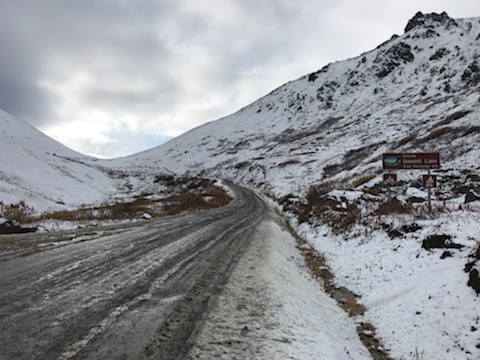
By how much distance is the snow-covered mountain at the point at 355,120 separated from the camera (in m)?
47.3

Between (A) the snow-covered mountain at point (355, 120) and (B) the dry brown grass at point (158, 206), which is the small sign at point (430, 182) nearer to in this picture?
(A) the snow-covered mountain at point (355, 120)

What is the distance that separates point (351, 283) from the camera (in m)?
9.54

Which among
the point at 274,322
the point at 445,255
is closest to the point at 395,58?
the point at 445,255

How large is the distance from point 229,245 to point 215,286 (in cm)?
484

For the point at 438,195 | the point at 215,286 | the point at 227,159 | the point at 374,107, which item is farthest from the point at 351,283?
the point at 374,107

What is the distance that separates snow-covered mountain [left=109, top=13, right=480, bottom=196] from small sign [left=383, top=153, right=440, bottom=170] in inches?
527

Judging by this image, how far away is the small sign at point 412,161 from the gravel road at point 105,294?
878 centimetres

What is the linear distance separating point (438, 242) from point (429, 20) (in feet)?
550

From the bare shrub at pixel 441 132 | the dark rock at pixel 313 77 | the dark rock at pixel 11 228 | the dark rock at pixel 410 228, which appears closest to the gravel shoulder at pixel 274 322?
the dark rock at pixel 410 228

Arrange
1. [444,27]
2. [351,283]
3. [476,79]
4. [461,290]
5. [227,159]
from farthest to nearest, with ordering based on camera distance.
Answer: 1. [444,27]
2. [227,159]
3. [476,79]
4. [351,283]
5. [461,290]

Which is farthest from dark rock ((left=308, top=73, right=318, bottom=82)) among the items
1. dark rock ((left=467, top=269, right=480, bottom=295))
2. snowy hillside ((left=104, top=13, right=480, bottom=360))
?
dark rock ((left=467, top=269, right=480, bottom=295))

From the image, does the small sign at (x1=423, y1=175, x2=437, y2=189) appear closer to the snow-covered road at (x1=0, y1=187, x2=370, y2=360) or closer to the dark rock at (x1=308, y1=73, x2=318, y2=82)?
the snow-covered road at (x1=0, y1=187, x2=370, y2=360)

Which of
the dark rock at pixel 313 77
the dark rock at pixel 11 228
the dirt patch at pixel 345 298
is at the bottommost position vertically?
the dirt patch at pixel 345 298

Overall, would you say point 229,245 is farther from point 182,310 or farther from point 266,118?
point 266,118
